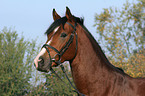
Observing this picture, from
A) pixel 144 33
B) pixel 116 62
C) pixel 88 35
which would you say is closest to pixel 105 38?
pixel 116 62

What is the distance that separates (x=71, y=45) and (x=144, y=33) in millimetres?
26490

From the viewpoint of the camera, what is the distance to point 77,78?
4.55 m

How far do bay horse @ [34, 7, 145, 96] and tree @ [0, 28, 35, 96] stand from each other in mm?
17230

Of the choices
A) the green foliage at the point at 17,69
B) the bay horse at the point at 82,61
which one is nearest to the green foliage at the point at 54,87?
the green foliage at the point at 17,69

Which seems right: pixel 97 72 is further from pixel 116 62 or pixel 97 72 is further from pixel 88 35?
pixel 116 62

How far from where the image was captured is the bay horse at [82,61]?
14.9ft

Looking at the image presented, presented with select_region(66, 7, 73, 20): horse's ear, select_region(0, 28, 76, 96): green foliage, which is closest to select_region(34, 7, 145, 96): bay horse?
select_region(66, 7, 73, 20): horse's ear

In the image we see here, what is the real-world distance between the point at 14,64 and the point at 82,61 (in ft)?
58.3

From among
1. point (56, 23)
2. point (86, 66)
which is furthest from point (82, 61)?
point (56, 23)

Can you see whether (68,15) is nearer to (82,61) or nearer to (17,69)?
(82,61)

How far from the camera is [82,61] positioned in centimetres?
456

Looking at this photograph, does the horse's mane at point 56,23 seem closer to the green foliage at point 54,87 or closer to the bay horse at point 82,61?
the bay horse at point 82,61

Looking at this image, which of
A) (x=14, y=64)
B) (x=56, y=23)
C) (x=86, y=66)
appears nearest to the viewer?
(x=86, y=66)

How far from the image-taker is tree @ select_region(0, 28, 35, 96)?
21359mm
